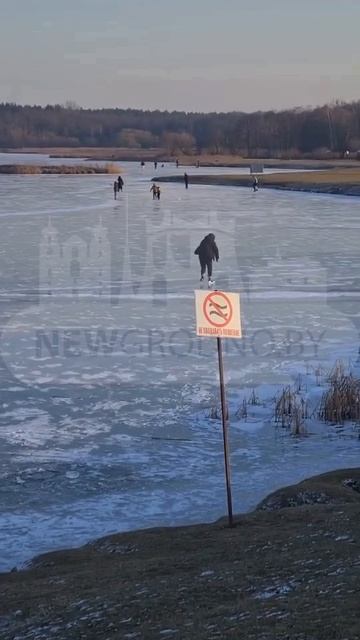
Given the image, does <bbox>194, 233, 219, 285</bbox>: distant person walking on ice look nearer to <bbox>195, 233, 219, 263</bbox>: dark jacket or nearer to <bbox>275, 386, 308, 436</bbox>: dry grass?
<bbox>195, 233, 219, 263</bbox>: dark jacket

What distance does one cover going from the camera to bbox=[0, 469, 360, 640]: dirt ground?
519 centimetres

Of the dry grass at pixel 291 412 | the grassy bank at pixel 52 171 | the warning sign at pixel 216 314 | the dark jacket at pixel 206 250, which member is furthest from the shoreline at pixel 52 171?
the warning sign at pixel 216 314

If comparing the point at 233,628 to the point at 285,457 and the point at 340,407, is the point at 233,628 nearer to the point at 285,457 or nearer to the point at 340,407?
the point at 285,457

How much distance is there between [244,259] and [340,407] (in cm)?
1408

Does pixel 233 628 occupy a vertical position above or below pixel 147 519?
above

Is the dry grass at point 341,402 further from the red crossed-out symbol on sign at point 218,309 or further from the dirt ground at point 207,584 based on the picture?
the red crossed-out symbol on sign at point 218,309

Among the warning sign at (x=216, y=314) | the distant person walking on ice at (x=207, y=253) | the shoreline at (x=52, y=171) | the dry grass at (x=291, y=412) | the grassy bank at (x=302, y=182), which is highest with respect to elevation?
the shoreline at (x=52, y=171)

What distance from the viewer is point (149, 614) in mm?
5613

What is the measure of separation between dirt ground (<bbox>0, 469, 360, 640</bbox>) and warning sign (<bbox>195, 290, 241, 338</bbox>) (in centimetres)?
152

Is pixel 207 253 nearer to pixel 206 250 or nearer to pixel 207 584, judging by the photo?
pixel 206 250

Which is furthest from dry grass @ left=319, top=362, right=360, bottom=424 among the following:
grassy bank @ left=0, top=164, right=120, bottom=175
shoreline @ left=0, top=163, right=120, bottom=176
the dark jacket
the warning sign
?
grassy bank @ left=0, top=164, right=120, bottom=175

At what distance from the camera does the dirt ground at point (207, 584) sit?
17.0 ft

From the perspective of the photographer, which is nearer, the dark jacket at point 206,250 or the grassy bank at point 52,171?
the dark jacket at point 206,250

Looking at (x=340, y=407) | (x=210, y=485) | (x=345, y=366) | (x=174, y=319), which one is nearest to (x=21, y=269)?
(x=174, y=319)
